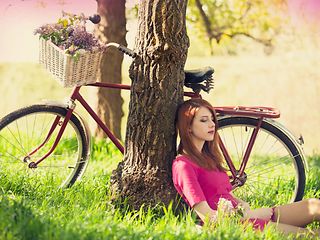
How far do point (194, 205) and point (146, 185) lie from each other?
50 cm

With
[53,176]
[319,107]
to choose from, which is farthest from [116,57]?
[319,107]

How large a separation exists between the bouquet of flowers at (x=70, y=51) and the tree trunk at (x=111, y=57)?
2603mm

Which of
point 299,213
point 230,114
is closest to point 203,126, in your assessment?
point 230,114

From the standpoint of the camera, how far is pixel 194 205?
4367mm

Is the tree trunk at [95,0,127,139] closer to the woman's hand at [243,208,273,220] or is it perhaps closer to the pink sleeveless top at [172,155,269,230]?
the pink sleeveless top at [172,155,269,230]

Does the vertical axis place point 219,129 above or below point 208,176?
above

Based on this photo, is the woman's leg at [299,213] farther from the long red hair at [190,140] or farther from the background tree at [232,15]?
Result: the background tree at [232,15]

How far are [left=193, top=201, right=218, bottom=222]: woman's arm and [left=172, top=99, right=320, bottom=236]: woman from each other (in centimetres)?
11

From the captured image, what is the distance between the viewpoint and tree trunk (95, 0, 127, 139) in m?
7.60

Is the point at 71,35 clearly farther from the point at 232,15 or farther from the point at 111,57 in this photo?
the point at 232,15

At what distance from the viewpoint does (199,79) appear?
4863 mm

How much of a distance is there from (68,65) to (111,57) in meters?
2.89

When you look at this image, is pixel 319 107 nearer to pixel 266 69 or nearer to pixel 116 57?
pixel 266 69

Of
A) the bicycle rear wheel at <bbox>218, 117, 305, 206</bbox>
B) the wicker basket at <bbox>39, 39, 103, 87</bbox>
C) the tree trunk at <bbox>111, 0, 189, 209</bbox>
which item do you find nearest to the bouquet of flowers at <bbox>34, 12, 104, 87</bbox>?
the wicker basket at <bbox>39, 39, 103, 87</bbox>
